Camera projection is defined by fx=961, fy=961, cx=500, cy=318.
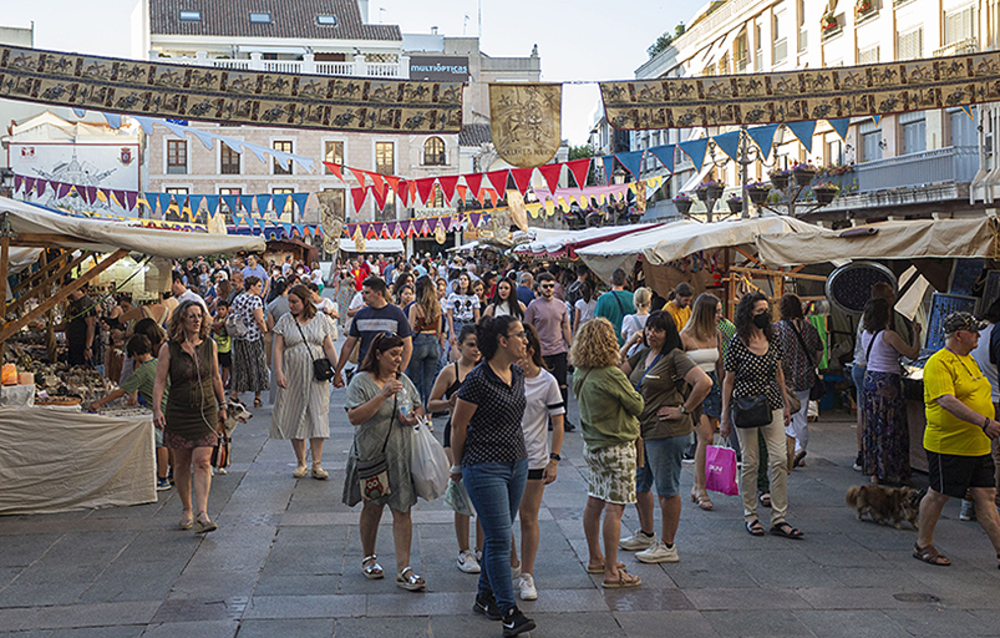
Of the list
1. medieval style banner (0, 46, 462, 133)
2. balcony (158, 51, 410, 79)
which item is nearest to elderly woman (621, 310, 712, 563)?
medieval style banner (0, 46, 462, 133)

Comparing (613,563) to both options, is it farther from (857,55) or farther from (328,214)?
(857,55)

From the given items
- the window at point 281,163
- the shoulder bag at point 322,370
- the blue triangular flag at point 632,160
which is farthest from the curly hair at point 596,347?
the window at point 281,163

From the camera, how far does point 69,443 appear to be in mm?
7062

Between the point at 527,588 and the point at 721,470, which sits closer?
the point at 527,588

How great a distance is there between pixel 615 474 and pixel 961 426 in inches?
84.5

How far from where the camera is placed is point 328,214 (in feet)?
81.0

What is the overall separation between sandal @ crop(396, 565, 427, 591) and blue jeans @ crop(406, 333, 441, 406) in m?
4.98

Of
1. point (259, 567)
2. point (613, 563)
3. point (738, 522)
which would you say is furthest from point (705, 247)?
point (259, 567)

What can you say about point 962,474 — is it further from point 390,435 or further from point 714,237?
point 714,237

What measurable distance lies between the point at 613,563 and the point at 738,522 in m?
1.79

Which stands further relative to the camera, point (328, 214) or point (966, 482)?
point (328, 214)

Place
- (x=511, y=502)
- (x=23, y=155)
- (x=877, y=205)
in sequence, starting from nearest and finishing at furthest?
(x=511, y=502) < (x=877, y=205) < (x=23, y=155)

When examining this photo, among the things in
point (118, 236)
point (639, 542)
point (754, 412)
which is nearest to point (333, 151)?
point (118, 236)

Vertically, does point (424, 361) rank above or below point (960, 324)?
below
